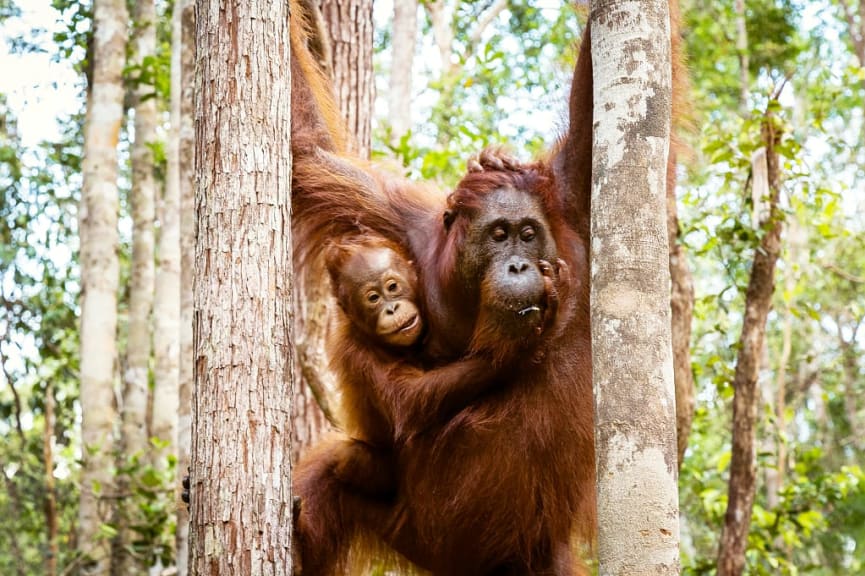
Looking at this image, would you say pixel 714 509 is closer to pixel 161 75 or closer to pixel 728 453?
pixel 728 453

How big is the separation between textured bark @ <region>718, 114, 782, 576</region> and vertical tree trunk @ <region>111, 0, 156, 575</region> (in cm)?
522

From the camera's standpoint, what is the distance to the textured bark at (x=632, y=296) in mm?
2229

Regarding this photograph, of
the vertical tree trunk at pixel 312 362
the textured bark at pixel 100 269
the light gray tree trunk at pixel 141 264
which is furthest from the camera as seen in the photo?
the light gray tree trunk at pixel 141 264

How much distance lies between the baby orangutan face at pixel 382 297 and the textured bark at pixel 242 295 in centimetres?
83

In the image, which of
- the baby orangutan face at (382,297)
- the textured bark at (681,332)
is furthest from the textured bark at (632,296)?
the textured bark at (681,332)

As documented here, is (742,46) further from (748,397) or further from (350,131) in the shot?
(350,131)

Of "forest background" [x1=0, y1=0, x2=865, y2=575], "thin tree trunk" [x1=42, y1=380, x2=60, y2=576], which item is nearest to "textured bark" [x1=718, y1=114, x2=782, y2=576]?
"forest background" [x1=0, y1=0, x2=865, y2=575]

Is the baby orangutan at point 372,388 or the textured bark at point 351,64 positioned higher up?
the textured bark at point 351,64

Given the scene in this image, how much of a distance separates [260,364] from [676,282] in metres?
2.96

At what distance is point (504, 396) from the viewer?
11.5 ft

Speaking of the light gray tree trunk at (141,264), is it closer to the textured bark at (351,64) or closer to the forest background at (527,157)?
the forest background at (527,157)

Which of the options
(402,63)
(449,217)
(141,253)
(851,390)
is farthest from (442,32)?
(449,217)

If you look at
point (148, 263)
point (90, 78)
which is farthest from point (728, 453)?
point (90, 78)

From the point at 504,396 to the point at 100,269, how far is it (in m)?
5.88
